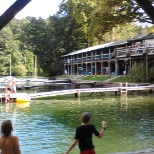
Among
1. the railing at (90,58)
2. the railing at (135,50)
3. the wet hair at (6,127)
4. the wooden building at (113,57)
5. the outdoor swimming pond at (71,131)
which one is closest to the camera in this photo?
the wet hair at (6,127)

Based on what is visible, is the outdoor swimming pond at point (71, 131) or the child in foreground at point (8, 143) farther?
the outdoor swimming pond at point (71, 131)

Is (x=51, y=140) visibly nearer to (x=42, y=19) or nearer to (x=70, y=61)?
(x=70, y=61)

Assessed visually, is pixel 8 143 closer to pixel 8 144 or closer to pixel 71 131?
pixel 8 144

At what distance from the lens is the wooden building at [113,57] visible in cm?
3850

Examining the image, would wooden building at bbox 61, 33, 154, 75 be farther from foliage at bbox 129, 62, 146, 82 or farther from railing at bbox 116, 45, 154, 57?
foliage at bbox 129, 62, 146, 82

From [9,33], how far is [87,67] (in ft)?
151

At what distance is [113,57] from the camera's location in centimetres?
4775

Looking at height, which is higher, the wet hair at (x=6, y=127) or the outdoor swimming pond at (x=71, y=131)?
the wet hair at (x=6, y=127)

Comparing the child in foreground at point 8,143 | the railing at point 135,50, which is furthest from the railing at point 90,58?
the child in foreground at point 8,143

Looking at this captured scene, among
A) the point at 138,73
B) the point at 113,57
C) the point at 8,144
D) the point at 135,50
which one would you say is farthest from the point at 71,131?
the point at 113,57

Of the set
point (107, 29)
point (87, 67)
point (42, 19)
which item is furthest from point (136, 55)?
point (42, 19)

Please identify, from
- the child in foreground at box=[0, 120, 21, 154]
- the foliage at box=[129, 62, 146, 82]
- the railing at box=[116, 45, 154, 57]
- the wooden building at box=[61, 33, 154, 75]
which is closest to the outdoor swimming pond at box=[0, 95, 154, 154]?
the child in foreground at box=[0, 120, 21, 154]

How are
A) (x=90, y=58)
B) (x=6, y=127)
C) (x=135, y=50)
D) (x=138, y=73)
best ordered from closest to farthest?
1. (x=6, y=127)
2. (x=138, y=73)
3. (x=135, y=50)
4. (x=90, y=58)

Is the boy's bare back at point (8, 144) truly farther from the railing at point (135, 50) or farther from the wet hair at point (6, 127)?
the railing at point (135, 50)
